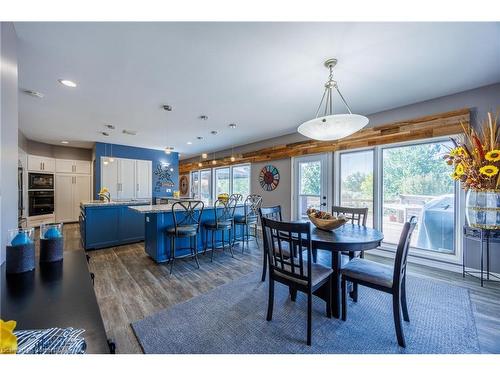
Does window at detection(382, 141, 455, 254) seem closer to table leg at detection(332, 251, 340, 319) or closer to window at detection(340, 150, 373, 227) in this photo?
window at detection(340, 150, 373, 227)

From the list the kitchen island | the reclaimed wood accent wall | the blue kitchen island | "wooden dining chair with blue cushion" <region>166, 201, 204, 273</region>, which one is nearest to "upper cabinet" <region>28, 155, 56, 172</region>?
the kitchen island

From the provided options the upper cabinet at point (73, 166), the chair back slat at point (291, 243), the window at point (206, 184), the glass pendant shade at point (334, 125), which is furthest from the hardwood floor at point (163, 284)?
the upper cabinet at point (73, 166)

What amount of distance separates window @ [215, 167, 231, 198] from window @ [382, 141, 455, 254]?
486 cm

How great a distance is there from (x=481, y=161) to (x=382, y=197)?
4.64 ft

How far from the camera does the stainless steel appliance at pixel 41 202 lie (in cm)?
600

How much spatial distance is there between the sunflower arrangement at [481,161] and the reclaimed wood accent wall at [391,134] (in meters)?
0.34

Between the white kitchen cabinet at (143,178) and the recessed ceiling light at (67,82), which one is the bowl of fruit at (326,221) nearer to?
the recessed ceiling light at (67,82)

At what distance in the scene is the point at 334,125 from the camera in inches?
83.3

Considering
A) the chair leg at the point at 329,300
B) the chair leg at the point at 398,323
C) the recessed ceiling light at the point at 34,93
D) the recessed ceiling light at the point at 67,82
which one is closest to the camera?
the chair leg at the point at 398,323

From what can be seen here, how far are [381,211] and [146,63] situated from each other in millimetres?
4240

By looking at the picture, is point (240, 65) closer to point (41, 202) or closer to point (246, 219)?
point (246, 219)

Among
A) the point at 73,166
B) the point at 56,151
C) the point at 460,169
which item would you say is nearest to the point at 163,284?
the point at 460,169
